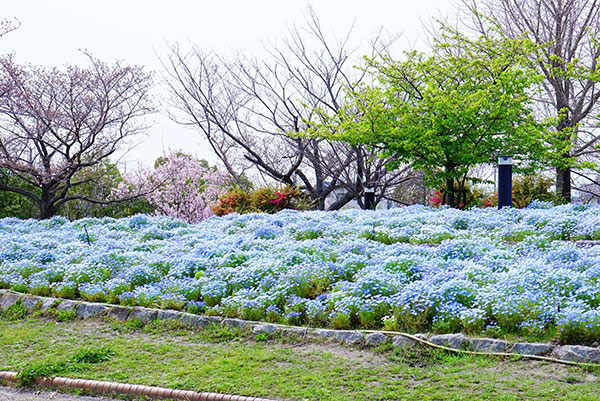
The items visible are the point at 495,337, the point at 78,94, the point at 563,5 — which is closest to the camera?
the point at 495,337

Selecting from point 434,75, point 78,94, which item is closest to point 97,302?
point 434,75

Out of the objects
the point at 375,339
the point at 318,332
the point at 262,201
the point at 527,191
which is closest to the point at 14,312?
the point at 318,332

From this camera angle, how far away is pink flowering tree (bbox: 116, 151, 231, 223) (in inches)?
893

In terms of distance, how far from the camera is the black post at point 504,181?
11883 mm

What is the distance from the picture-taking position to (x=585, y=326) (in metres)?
4.74

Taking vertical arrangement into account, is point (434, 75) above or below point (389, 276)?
above

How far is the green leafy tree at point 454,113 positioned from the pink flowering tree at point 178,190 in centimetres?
784

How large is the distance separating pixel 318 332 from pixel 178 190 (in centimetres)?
1812

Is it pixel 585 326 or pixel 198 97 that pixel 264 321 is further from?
pixel 198 97

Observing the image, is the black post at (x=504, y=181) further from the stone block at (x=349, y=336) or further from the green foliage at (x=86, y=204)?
the green foliage at (x=86, y=204)

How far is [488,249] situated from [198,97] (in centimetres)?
1703

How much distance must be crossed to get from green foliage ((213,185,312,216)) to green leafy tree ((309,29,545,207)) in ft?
7.60

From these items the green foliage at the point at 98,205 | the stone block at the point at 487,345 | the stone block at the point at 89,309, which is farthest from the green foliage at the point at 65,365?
the green foliage at the point at 98,205

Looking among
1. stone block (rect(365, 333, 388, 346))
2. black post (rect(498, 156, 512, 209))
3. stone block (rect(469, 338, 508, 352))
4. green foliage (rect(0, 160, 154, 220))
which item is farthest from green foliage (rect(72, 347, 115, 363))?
green foliage (rect(0, 160, 154, 220))
